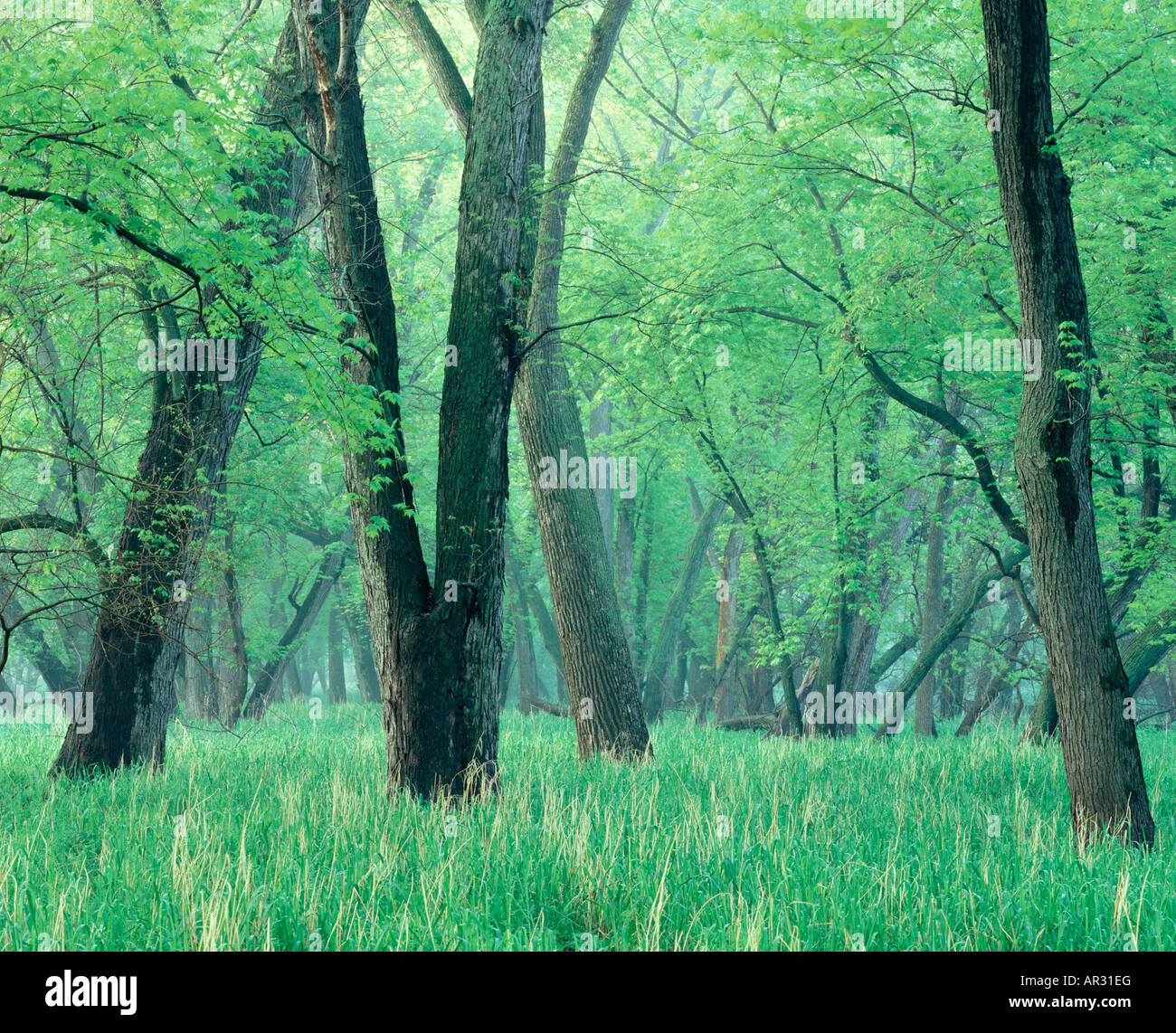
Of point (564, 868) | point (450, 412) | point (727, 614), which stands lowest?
point (564, 868)

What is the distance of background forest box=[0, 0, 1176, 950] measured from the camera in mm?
4566

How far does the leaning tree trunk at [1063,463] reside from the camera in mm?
5922

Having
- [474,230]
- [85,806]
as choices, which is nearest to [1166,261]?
[474,230]

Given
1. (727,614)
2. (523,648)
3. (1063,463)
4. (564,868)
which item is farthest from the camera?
(523,648)

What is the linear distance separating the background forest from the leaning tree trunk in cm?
3

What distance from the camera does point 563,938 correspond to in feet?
13.0

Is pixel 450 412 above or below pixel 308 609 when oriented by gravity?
above

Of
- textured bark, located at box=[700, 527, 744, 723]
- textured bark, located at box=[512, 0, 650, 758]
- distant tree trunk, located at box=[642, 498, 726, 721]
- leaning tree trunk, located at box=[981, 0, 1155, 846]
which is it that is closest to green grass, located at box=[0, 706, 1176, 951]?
leaning tree trunk, located at box=[981, 0, 1155, 846]

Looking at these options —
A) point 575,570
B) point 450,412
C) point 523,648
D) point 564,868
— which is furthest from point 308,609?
point 564,868

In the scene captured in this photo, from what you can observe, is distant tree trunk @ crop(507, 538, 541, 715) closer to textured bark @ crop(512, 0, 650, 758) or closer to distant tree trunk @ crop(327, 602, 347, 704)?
distant tree trunk @ crop(327, 602, 347, 704)

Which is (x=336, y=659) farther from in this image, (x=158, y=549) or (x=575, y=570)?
(x=158, y=549)

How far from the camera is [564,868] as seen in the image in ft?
14.9

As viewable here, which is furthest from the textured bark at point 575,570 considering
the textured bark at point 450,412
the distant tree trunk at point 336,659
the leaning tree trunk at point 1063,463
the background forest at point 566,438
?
the distant tree trunk at point 336,659

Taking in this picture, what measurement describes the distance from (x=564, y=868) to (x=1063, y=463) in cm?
423
